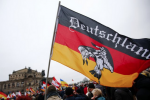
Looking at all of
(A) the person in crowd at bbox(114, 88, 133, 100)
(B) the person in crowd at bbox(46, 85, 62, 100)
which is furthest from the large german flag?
(B) the person in crowd at bbox(46, 85, 62, 100)

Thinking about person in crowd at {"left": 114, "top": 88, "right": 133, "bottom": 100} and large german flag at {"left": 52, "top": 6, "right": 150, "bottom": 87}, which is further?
person in crowd at {"left": 114, "top": 88, "right": 133, "bottom": 100}

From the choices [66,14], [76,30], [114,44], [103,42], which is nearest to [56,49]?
[76,30]

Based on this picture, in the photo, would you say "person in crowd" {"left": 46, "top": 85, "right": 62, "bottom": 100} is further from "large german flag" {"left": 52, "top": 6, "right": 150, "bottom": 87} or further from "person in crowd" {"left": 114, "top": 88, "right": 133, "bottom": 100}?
"person in crowd" {"left": 114, "top": 88, "right": 133, "bottom": 100}

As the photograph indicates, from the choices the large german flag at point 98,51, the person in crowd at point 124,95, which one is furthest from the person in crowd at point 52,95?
the person in crowd at point 124,95

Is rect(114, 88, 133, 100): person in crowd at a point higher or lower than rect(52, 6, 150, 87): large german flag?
lower

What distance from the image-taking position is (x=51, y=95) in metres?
3.18

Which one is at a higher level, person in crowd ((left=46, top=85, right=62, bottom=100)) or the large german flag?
the large german flag

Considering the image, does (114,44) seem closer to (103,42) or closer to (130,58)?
(103,42)

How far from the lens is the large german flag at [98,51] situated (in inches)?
108

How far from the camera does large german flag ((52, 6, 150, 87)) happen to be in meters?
2.74

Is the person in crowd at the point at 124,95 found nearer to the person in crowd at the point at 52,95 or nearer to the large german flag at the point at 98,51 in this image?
the large german flag at the point at 98,51

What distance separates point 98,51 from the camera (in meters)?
3.17

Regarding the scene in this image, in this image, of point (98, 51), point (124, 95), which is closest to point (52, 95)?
point (98, 51)

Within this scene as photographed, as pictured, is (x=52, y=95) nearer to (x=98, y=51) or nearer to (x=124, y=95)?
(x=98, y=51)
